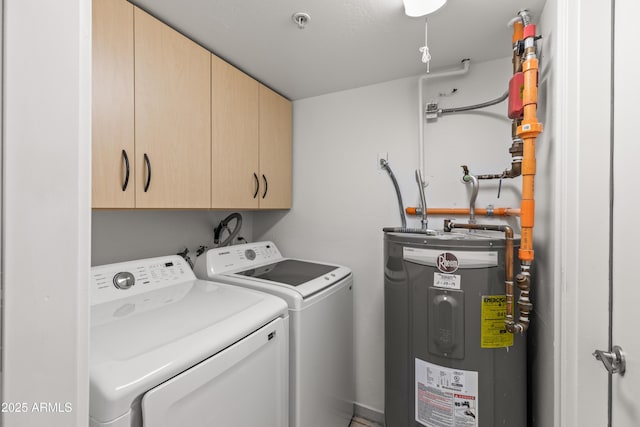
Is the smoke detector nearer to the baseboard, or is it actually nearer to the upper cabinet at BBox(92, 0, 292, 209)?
the upper cabinet at BBox(92, 0, 292, 209)

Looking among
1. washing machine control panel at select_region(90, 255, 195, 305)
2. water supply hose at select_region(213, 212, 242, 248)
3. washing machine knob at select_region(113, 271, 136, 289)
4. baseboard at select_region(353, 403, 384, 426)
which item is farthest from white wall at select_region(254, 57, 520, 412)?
washing machine knob at select_region(113, 271, 136, 289)

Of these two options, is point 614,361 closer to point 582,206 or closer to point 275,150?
point 582,206

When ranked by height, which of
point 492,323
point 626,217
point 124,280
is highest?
point 626,217

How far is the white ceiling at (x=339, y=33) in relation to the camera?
1078 millimetres

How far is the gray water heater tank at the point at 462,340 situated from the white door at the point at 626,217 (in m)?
0.40

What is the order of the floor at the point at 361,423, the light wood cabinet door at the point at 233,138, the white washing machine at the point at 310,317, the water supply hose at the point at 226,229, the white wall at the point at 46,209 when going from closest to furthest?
the white wall at the point at 46,209 → the white washing machine at the point at 310,317 → the light wood cabinet door at the point at 233,138 → the floor at the point at 361,423 → the water supply hose at the point at 226,229

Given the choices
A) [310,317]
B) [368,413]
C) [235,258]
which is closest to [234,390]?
[310,317]

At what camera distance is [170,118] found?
115cm

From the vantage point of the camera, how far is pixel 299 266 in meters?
1.73

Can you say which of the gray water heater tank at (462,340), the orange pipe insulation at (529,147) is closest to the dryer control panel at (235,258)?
the gray water heater tank at (462,340)

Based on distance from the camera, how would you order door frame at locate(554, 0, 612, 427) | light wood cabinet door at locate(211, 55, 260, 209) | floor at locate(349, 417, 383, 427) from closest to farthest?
door frame at locate(554, 0, 612, 427) < light wood cabinet door at locate(211, 55, 260, 209) < floor at locate(349, 417, 383, 427)

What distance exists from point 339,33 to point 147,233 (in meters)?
1.45

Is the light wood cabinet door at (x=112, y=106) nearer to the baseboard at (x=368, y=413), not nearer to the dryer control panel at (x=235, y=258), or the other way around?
the dryer control panel at (x=235, y=258)

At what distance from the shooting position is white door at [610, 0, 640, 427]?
619mm
